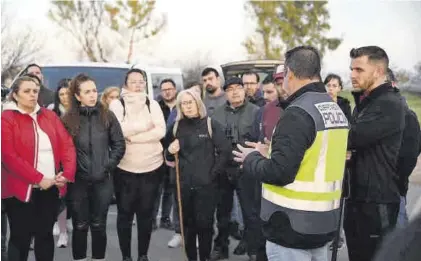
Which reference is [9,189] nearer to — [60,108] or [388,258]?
[60,108]

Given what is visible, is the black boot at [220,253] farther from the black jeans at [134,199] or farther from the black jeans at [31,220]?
the black jeans at [31,220]

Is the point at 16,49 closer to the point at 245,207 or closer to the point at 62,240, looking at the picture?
the point at 62,240

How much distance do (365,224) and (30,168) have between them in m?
2.14

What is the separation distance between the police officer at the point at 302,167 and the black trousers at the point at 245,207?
213cm

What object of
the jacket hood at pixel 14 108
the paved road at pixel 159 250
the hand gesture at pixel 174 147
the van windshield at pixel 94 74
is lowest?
the paved road at pixel 159 250

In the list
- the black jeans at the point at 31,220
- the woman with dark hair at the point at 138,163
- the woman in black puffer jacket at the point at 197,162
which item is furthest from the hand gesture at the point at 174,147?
the black jeans at the point at 31,220

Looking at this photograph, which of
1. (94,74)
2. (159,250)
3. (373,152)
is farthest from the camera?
(94,74)

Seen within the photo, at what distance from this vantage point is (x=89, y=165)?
4.39 m

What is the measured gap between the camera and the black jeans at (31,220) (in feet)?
13.2

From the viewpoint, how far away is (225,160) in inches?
183

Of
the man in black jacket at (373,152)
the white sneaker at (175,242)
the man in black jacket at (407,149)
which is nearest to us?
the man in black jacket at (373,152)

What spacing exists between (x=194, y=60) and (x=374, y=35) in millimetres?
4996

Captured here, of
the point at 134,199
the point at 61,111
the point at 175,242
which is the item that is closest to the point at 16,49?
the point at 61,111

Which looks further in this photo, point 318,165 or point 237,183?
point 237,183
